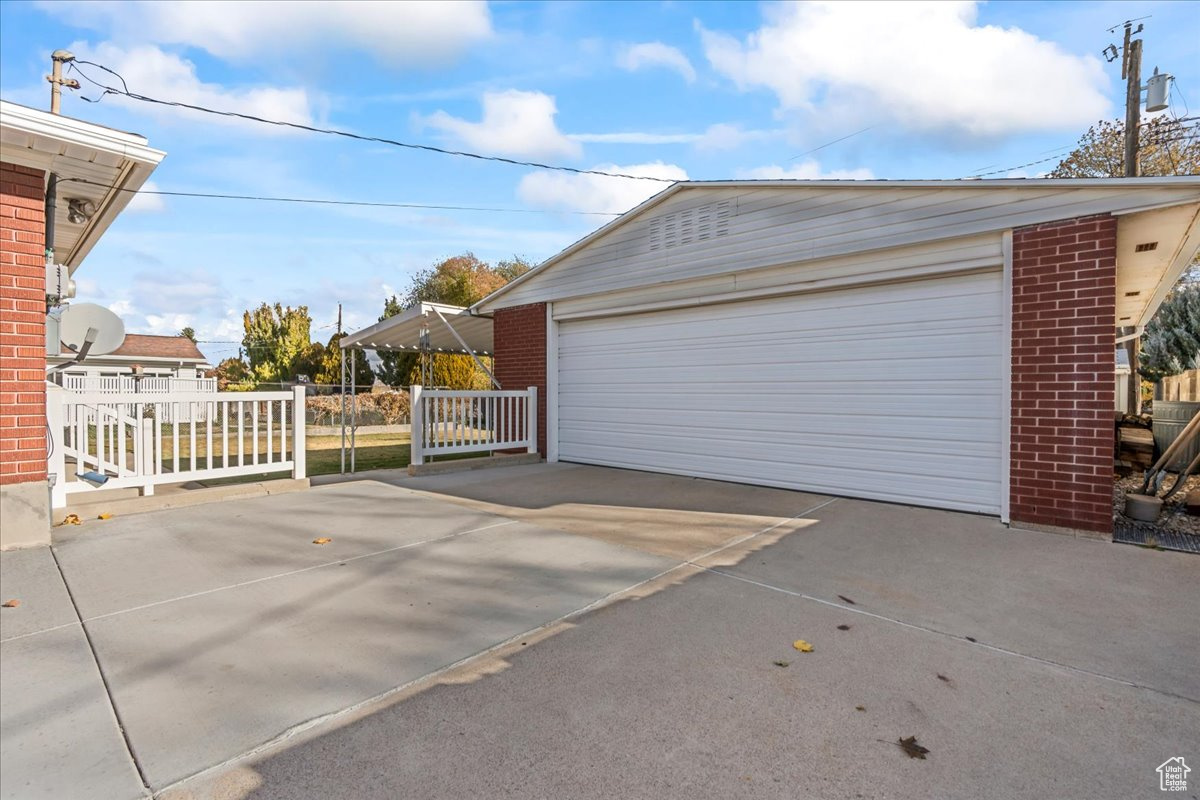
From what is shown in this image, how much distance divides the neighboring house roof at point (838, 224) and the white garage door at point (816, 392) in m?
0.54

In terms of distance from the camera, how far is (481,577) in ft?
12.4

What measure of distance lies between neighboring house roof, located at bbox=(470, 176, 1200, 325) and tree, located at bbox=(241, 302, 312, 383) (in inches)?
809

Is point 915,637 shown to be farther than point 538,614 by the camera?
No

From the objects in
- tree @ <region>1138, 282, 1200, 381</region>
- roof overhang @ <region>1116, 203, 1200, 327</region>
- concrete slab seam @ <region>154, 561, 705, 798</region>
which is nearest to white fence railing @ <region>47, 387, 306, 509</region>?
concrete slab seam @ <region>154, 561, 705, 798</region>

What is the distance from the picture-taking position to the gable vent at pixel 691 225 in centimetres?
728

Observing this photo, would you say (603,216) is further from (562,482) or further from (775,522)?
(775,522)

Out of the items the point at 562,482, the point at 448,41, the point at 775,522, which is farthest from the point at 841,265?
the point at 448,41

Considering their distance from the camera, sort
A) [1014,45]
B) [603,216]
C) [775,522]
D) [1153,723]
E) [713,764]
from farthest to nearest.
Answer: [603,216], [1014,45], [775,522], [1153,723], [713,764]

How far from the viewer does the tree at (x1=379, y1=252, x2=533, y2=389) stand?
53.3 ft

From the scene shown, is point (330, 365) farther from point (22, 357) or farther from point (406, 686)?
point (406, 686)

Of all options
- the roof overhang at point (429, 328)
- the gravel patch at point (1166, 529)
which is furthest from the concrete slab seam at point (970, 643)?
the roof overhang at point (429, 328)

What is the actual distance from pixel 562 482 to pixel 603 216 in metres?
8.30

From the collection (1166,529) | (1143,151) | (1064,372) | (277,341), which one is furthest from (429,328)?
(277,341)

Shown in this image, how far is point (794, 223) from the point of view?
659 cm
